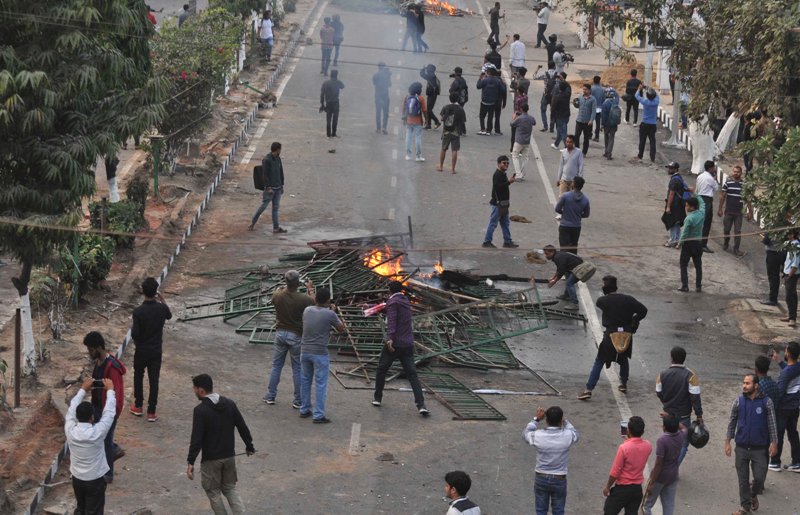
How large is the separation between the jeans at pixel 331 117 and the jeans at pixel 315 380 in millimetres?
15171

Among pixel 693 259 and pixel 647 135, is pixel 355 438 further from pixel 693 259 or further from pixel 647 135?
pixel 647 135

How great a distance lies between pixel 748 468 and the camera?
41.2 ft

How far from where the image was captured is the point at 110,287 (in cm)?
1819

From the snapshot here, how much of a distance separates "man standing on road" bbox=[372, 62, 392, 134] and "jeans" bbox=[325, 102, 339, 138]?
0.97 m

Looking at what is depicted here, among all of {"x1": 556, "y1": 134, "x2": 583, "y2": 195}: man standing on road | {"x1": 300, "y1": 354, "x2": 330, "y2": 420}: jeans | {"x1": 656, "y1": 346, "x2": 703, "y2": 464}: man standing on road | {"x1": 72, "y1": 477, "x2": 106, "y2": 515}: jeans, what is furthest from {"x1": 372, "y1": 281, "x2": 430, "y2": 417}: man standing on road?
{"x1": 556, "y1": 134, "x2": 583, "y2": 195}: man standing on road

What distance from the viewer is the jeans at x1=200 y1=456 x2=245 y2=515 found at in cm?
1128

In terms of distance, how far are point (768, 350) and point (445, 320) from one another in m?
4.49

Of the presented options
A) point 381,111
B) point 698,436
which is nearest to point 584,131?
point 381,111

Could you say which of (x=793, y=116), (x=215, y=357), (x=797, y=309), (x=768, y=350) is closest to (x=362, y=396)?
(x=215, y=357)

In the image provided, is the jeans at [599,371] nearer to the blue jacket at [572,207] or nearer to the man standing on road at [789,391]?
the man standing on road at [789,391]

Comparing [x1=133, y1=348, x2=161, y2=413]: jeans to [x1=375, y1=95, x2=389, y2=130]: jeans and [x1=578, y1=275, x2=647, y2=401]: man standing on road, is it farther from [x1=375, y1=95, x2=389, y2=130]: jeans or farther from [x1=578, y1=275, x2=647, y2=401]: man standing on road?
[x1=375, y1=95, x2=389, y2=130]: jeans

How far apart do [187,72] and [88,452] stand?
13895mm

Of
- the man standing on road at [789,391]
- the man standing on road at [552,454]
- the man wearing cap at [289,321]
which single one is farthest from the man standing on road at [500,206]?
the man standing on road at [552,454]

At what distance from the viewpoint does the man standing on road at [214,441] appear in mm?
11188
